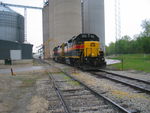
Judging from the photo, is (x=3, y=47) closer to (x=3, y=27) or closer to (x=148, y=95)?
(x=3, y=27)

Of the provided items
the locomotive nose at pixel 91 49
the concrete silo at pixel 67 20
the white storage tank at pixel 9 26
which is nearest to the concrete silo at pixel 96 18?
the concrete silo at pixel 67 20

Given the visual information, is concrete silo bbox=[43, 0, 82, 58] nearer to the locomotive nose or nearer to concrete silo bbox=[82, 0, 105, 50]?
concrete silo bbox=[82, 0, 105, 50]

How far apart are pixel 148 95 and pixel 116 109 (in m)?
2.59

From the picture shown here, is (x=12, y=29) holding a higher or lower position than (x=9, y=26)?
lower

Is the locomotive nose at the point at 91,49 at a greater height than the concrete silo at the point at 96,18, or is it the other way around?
the concrete silo at the point at 96,18

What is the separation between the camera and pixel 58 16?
64.9 m

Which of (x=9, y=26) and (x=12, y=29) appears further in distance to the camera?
(x=12, y=29)

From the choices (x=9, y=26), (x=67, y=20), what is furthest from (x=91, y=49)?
(x=9, y=26)

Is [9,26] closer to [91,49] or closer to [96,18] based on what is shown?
[96,18]

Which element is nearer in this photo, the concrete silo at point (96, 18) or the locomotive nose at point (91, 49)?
the locomotive nose at point (91, 49)

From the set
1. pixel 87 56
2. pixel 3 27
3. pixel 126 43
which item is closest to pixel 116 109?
pixel 87 56

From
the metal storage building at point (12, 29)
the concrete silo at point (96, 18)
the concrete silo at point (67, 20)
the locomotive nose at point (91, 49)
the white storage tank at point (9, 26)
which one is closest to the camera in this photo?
the locomotive nose at point (91, 49)

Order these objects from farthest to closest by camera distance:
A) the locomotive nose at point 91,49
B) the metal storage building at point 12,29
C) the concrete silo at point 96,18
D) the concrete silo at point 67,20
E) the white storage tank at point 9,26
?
the concrete silo at point 96,18
the concrete silo at point 67,20
the white storage tank at point 9,26
the metal storage building at point 12,29
the locomotive nose at point 91,49

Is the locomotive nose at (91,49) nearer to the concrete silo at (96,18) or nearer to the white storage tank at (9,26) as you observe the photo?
the white storage tank at (9,26)
